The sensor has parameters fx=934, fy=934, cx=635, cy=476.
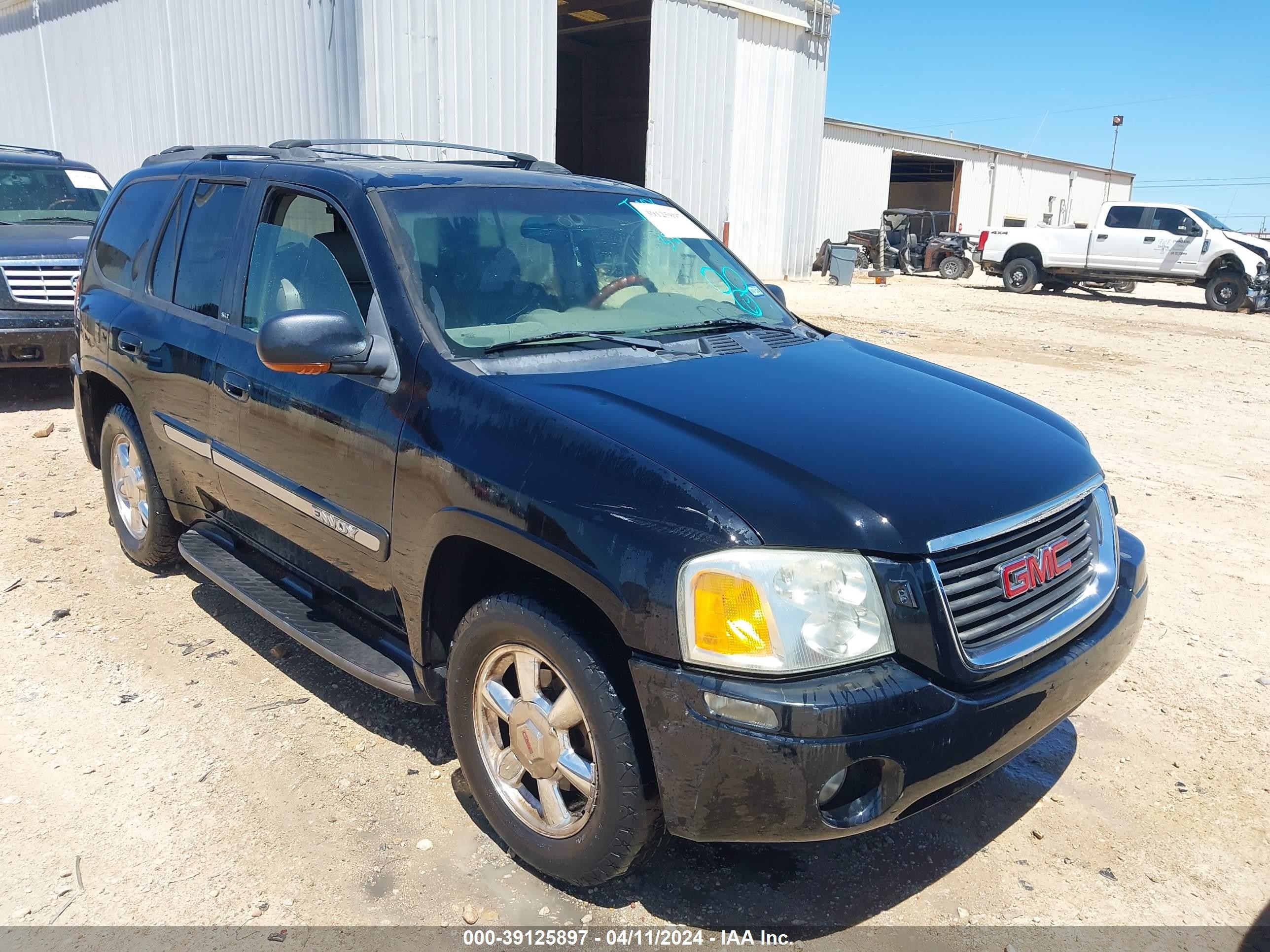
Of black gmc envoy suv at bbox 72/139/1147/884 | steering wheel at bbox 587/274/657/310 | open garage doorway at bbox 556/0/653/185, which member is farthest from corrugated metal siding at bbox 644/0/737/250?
steering wheel at bbox 587/274/657/310

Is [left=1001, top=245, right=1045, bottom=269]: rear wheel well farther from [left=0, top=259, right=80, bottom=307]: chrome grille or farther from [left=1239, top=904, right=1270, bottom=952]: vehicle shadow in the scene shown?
[left=1239, top=904, right=1270, bottom=952]: vehicle shadow

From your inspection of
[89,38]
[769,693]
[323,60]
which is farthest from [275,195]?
[89,38]

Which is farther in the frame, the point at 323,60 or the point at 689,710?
the point at 323,60

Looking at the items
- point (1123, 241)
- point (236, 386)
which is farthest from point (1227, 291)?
point (236, 386)

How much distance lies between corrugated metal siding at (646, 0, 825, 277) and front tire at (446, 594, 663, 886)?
14.9 metres

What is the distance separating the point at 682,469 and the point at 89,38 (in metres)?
21.1

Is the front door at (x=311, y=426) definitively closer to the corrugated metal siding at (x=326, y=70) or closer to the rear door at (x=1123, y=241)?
the corrugated metal siding at (x=326, y=70)

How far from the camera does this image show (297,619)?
321 centimetres

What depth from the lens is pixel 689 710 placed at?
205 cm

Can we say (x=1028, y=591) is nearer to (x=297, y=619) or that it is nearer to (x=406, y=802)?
(x=406, y=802)

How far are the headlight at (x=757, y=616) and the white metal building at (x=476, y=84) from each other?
1185 centimetres

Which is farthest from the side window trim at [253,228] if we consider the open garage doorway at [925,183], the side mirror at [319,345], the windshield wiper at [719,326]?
the open garage doorway at [925,183]

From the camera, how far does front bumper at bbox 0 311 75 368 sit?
736 centimetres

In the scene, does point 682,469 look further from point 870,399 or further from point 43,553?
point 43,553
